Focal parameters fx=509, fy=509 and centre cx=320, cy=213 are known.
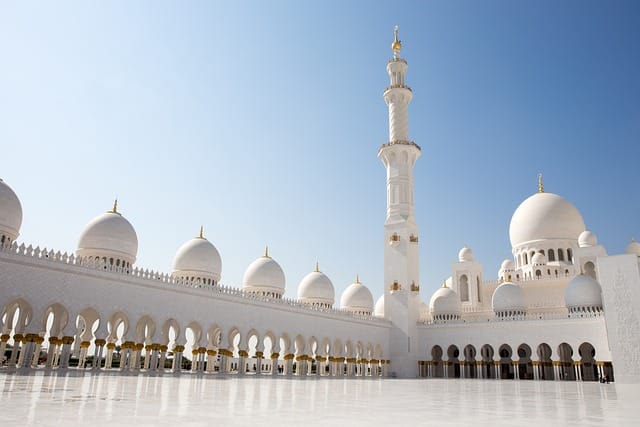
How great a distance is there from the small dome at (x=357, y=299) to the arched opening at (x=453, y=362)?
216 inches

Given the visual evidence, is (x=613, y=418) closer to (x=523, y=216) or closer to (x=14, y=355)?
(x=14, y=355)

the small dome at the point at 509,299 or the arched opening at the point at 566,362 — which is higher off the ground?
the small dome at the point at 509,299

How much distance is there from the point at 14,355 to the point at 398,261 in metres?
19.2

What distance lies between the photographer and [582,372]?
26406mm

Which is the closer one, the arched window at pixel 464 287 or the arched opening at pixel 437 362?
the arched opening at pixel 437 362

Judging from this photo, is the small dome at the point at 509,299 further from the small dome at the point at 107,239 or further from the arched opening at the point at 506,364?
the small dome at the point at 107,239

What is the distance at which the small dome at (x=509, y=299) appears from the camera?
91.6ft

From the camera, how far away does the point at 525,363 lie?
93.5 ft

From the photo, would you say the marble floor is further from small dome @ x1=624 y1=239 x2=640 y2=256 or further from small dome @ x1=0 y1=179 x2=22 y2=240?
small dome @ x1=624 y1=239 x2=640 y2=256

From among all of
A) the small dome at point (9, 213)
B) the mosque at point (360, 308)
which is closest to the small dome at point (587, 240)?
the mosque at point (360, 308)

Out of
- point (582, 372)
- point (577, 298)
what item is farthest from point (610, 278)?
point (582, 372)

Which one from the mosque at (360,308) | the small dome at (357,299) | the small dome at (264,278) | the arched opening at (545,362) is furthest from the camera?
the small dome at (357,299)

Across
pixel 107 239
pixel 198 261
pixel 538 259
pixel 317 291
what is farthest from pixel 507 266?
pixel 107 239

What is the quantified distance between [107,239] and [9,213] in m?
3.68
